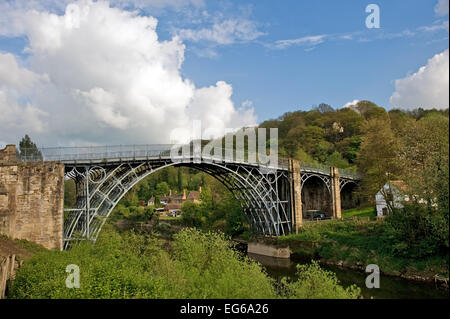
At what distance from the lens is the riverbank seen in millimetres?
20734

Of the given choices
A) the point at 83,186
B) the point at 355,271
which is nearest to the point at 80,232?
the point at 83,186

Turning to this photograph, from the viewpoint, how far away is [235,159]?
3045 centimetres

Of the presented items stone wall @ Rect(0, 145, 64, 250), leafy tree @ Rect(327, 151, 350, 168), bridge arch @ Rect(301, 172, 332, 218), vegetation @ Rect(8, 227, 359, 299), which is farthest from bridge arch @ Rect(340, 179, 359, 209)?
stone wall @ Rect(0, 145, 64, 250)

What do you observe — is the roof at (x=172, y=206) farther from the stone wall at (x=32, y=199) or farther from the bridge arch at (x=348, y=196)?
the stone wall at (x=32, y=199)

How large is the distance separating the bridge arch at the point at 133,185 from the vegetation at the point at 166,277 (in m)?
3.46

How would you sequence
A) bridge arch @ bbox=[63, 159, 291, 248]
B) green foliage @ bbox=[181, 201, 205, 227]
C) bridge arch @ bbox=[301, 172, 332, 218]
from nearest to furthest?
bridge arch @ bbox=[63, 159, 291, 248] → bridge arch @ bbox=[301, 172, 332, 218] → green foliage @ bbox=[181, 201, 205, 227]

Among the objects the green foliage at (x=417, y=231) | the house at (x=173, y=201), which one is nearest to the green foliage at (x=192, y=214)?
the house at (x=173, y=201)

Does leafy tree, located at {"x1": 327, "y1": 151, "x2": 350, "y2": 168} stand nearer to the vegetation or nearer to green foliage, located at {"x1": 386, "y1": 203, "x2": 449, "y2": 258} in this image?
green foliage, located at {"x1": 386, "y1": 203, "x2": 449, "y2": 258}

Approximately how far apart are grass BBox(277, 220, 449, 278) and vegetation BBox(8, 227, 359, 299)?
9532 mm

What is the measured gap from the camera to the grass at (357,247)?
21094 mm

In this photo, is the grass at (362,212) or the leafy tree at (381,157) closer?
the leafy tree at (381,157)

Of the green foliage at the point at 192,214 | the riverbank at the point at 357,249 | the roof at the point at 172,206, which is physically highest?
the roof at the point at 172,206

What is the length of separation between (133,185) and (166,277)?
453 inches
